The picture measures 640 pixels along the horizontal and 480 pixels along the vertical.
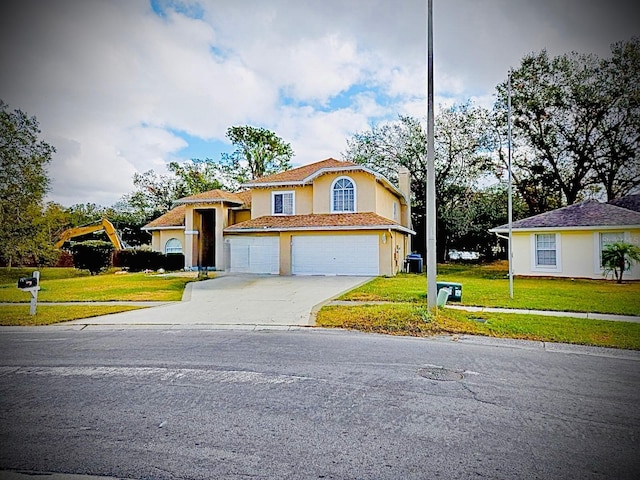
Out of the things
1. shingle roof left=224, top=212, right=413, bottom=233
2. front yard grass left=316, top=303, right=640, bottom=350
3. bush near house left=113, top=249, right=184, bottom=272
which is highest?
shingle roof left=224, top=212, right=413, bottom=233

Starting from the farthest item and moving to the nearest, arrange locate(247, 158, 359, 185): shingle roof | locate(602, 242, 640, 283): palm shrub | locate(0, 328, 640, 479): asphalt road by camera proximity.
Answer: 1. locate(247, 158, 359, 185): shingle roof
2. locate(602, 242, 640, 283): palm shrub
3. locate(0, 328, 640, 479): asphalt road

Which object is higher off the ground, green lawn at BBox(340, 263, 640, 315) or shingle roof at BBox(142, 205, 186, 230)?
shingle roof at BBox(142, 205, 186, 230)

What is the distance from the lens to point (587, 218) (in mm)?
18422

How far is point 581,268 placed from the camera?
18.4 metres

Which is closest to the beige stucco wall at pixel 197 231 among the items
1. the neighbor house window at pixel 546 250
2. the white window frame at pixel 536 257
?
the white window frame at pixel 536 257

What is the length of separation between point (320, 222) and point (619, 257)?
1276 cm

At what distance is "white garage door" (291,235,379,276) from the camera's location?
67.1 feet

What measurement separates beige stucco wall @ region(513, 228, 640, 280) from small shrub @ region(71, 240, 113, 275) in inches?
859

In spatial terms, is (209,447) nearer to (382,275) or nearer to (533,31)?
(533,31)

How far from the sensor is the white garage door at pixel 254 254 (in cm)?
2214

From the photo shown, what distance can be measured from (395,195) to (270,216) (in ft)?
27.2

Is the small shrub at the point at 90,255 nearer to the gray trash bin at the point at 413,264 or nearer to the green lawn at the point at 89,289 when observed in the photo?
the green lawn at the point at 89,289

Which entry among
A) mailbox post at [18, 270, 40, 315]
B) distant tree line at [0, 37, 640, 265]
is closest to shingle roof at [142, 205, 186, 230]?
distant tree line at [0, 37, 640, 265]

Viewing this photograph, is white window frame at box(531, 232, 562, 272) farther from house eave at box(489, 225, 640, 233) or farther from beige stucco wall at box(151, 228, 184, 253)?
beige stucco wall at box(151, 228, 184, 253)
